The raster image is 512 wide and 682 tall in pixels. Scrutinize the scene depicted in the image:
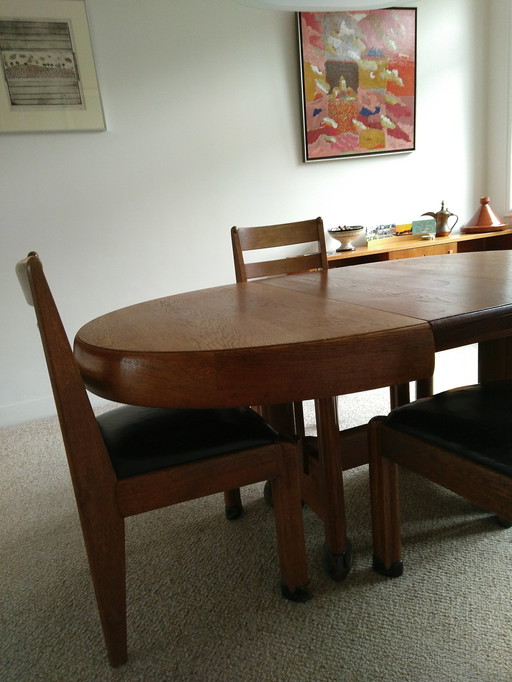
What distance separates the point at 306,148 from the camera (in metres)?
3.01

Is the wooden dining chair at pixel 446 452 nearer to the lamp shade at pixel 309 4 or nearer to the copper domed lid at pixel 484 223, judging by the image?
the lamp shade at pixel 309 4

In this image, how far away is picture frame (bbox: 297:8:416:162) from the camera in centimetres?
293

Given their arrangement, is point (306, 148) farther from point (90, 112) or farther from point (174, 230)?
point (90, 112)

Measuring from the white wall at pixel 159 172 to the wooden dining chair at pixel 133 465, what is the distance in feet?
5.83

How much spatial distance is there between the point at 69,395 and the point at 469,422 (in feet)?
2.61

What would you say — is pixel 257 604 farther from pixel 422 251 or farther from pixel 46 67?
pixel 46 67

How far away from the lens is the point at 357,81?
3072mm

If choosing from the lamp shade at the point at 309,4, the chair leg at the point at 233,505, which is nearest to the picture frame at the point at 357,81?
the lamp shade at the point at 309,4

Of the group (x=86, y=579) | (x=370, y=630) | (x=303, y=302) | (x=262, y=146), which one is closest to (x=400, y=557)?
(x=370, y=630)

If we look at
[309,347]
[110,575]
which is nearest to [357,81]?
[309,347]

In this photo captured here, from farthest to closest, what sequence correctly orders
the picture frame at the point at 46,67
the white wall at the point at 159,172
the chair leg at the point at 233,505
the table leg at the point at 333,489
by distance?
1. the white wall at the point at 159,172
2. the picture frame at the point at 46,67
3. the chair leg at the point at 233,505
4. the table leg at the point at 333,489

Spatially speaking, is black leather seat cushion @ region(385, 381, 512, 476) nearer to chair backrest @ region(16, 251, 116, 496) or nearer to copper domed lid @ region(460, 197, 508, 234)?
chair backrest @ region(16, 251, 116, 496)

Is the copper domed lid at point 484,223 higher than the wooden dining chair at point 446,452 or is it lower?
higher

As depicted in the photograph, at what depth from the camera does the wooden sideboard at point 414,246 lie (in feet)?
9.78
